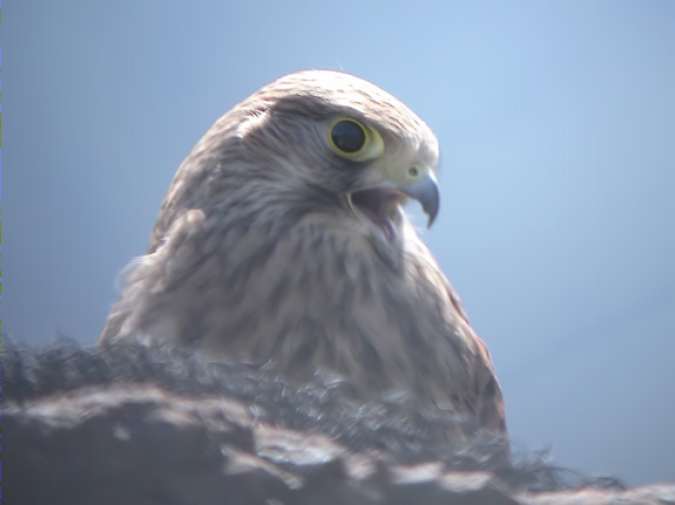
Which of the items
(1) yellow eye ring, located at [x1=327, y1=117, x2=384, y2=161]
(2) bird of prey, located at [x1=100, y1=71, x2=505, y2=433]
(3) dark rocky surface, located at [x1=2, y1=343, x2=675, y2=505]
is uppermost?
(1) yellow eye ring, located at [x1=327, y1=117, x2=384, y2=161]

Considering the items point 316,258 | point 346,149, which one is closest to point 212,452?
point 316,258

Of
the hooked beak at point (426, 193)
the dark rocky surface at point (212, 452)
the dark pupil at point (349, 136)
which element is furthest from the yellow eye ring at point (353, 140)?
the dark rocky surface at point (212, 452)

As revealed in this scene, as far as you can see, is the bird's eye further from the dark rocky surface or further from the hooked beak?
the dark rocky surface

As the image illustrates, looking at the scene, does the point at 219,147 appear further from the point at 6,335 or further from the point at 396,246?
the point at 6,335

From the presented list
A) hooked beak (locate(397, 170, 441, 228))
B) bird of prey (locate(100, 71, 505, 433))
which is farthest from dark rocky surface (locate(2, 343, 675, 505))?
hooked beak (locate(397, 170, 441, 228))

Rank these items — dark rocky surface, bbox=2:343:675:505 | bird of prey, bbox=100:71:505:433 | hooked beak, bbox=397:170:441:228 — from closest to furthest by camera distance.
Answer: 1. dark rocky surface, bbox=2:343:675:505
2. bird of prey, bbox=100:71:505:433
3. hooked beak, bbox=397:170:441:228

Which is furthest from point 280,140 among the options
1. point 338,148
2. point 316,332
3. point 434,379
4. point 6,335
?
point 6,335

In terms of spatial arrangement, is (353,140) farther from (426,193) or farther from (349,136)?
(426,193)
